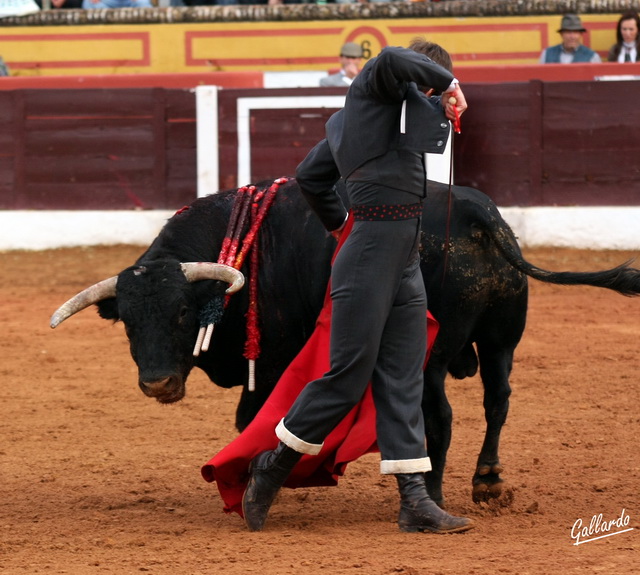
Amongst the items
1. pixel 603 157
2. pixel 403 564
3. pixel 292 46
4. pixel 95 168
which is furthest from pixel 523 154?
pixel 403 564

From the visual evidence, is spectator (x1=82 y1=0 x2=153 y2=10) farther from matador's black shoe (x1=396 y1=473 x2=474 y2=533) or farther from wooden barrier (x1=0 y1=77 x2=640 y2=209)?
matador's black shoe (x1=396 y1=473 x2=474 y2=533)

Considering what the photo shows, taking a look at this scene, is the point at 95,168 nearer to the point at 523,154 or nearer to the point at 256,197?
the point at 523,154

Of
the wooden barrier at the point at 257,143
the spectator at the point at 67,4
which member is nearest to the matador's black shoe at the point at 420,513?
the wooden barrier at the point at 257,143

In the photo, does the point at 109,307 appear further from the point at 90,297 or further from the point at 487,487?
the point at 487,487

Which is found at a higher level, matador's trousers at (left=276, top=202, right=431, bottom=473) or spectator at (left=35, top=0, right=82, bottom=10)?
spectator at (left=35, top=0, right=82, bottom=10)

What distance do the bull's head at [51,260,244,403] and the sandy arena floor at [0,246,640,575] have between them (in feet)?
1.54

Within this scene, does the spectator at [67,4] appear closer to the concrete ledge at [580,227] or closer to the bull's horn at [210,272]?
the concrete ledge at [580,227]

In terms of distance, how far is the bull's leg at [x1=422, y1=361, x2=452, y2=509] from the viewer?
3.84m

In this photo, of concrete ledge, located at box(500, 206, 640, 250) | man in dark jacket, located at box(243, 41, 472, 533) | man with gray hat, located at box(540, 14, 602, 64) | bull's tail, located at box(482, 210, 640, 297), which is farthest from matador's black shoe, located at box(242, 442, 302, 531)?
man with gray hat, located at box(540, 14, 602, 64)

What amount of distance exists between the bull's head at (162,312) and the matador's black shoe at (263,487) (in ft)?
1.25

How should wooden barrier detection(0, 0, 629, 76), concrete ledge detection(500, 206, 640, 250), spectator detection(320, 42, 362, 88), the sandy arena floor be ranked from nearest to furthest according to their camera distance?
the sandy arena floor
concrete ledge detection(500, 206, 640, 250)
spectator detection(320, 42, 362, 88)
wooden barrier detection(0, 0, 629, 76)

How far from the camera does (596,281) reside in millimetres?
3695
